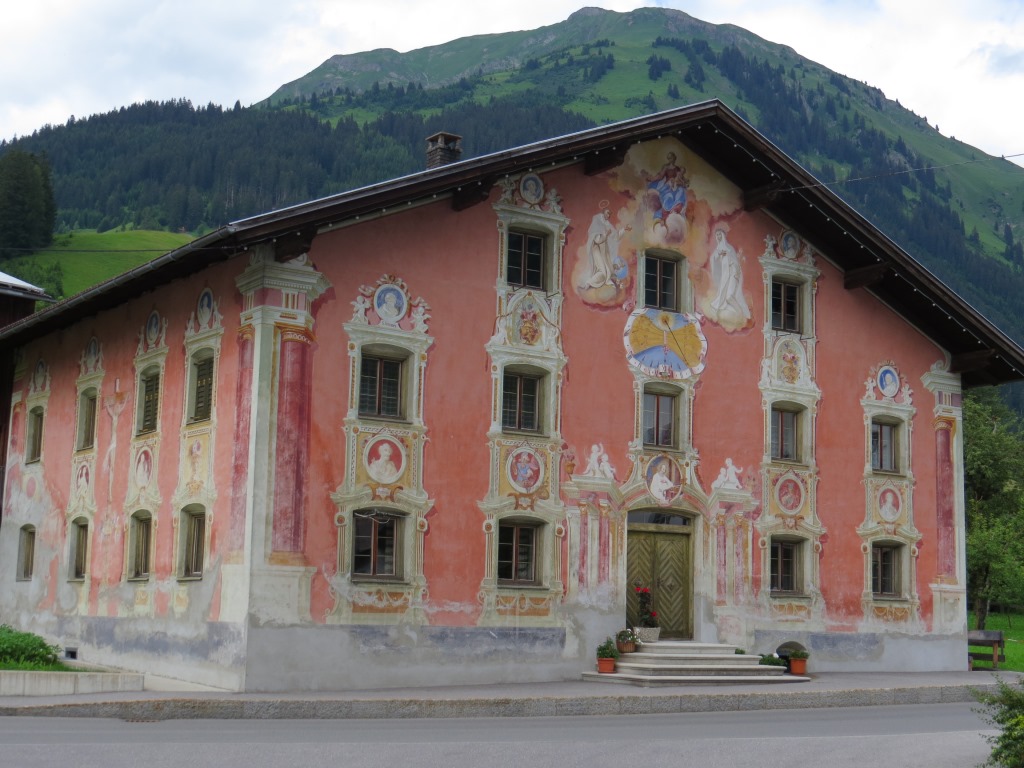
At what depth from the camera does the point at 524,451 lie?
2566 centimetres

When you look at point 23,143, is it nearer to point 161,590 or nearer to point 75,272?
point 75,272

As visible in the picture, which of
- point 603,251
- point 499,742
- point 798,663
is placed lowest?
point 499,742

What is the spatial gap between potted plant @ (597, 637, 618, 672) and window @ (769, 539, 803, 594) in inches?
178

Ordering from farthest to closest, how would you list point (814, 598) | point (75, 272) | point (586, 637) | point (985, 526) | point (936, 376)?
point (75, 272)
point (985, 526)
point (936, 376)
point (814, 598)
point (586, 637)

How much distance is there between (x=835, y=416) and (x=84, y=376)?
15.7m

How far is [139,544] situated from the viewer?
26.7m

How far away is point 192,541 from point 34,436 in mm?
9664

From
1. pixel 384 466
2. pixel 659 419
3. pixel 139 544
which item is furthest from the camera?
pixel 659 419

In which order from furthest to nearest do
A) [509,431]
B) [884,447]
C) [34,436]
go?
1. [34,436]
2. [884,447]
3. [509,431]

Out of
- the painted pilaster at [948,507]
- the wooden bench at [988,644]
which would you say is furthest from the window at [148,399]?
the wooden bench at [988,644]

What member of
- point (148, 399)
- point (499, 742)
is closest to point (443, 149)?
point (148, 399)

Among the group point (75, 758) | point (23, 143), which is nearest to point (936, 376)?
point (75, 758)

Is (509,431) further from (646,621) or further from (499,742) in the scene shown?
(499,742)

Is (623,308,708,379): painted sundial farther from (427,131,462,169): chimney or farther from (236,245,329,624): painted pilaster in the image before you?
(236,245,329,624): painted pilaster
